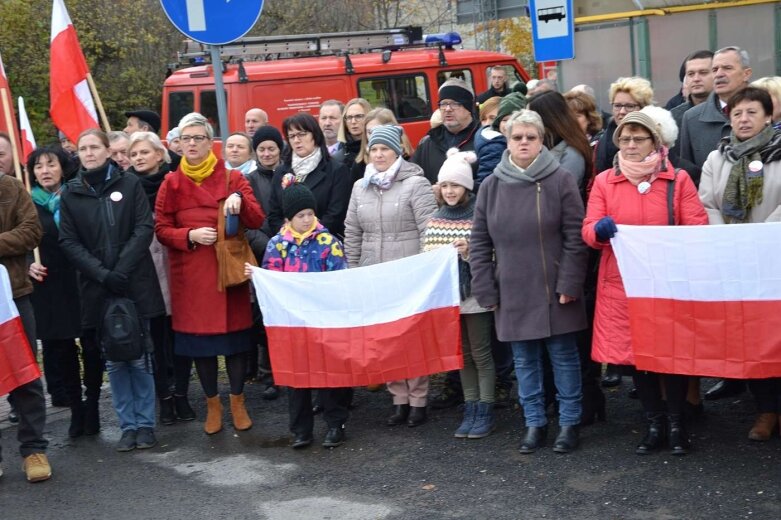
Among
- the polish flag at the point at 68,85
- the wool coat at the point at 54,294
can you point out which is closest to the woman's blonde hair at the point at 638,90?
the wool coat at the point at 54,294

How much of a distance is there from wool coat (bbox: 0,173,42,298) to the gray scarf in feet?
9.86

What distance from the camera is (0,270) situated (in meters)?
7.18

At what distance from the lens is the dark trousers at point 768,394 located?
6703 millimetres

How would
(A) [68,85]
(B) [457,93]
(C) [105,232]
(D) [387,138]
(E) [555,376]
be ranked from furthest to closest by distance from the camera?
(A) [68,85] < (B) [457,93] < (D) [387,138] < (C) [105,232] < (E) [555,376]

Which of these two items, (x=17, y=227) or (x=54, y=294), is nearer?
(x=17, y=227)

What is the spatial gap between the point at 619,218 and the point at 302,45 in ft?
40.9

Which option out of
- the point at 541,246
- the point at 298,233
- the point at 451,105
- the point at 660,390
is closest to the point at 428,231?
the point at 298,233

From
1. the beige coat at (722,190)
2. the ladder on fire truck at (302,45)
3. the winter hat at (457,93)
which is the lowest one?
the beige coat at (722,190)

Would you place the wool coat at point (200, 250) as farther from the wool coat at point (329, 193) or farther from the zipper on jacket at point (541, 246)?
the zipper on jacket at point (541, 246)

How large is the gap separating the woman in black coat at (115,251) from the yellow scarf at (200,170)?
1.12ft

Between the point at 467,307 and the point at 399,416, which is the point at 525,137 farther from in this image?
the point at 399,416

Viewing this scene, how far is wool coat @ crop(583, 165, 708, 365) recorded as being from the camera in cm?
657

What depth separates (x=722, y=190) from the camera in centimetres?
667

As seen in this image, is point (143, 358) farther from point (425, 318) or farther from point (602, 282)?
point (602, 282)
